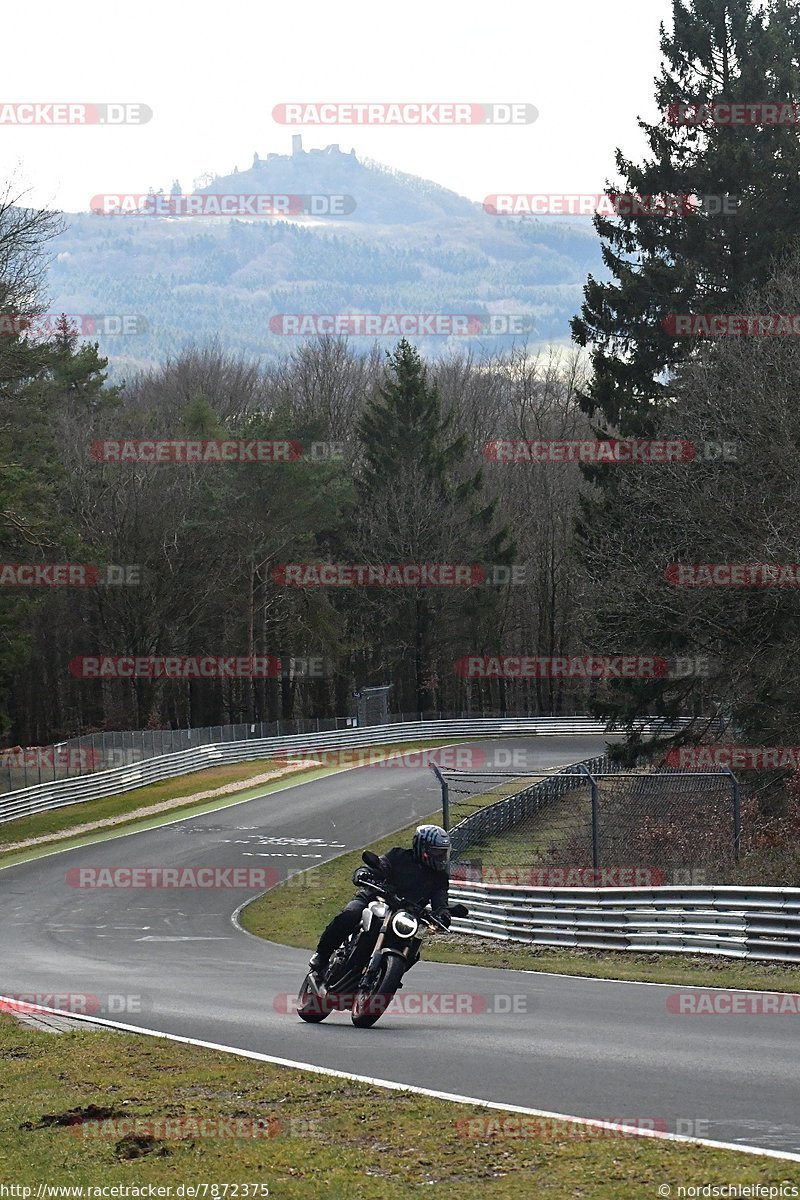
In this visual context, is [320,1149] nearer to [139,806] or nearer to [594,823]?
[594,823]

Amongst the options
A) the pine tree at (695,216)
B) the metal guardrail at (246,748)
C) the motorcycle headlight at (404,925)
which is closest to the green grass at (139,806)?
the metal guardrail at (246,748)

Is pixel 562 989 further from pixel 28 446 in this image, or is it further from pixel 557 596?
pixel 557 596

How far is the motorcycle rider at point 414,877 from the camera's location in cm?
1194

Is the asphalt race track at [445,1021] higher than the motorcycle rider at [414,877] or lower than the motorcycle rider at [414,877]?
lower

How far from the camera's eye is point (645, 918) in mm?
18984

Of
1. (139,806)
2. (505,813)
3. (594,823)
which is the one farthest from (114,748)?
(594,823)

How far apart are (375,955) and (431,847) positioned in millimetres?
1014

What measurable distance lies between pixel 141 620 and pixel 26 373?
29944 millimetres

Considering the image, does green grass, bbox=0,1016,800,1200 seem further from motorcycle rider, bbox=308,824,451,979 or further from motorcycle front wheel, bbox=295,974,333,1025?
motorcycle front wheel, bbox=295,974,333,1025

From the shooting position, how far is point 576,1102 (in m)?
8.80

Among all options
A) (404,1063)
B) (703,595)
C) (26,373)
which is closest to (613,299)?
(703,595)

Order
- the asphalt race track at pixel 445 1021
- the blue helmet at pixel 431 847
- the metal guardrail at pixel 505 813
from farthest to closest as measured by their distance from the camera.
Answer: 1. the metal guardrail at pixel 505 813
2. the blue helmet at pixel 431 847
3. the asphalt race track at pixel 445 1021

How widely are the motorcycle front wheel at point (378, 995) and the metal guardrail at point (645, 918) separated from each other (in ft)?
21.1

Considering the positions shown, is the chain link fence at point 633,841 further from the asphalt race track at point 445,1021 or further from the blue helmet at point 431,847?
the blue helmet at point 431,847
